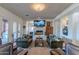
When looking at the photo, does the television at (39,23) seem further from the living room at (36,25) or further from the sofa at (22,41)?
the sofa at (22,41)

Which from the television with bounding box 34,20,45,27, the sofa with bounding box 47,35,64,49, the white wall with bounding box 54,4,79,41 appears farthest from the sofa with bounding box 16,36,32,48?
the white wall with bounding box 54,4,79,41

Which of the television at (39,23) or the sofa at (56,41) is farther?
the television at (39,23)

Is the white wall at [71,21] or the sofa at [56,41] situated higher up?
the white wall at [71,21]

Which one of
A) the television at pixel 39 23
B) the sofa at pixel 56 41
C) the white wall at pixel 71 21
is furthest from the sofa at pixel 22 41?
the white wall at pixel 71 21

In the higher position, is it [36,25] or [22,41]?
[36,25]

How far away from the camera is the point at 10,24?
12.6 feet

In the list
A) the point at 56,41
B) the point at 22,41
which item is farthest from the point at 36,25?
the point at 56,41

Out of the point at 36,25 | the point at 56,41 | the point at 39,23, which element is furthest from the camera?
the point at 56,41

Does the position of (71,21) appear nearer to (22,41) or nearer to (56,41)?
(56,41)

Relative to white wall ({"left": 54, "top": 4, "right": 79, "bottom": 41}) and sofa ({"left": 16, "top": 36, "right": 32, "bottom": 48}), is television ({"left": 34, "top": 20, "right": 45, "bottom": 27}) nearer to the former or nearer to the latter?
white wall ({"left": 54, "top": 4, "right": 79, "bottom": 41})

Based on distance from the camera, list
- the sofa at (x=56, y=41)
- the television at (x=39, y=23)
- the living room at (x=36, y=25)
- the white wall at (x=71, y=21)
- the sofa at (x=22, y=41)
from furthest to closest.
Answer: the television at (x=39, y=23), the sofa at (x=56, y=41), the sofa at (x=22, y=41), the living room at (x=36, y=25), the white wall at (x=71, y=21)

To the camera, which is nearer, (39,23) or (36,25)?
(36,25)

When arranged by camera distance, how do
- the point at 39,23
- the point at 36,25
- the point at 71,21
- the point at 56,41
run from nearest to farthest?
1. the point at 71,21
2. the point at 36,25
3. the point at 39,23
4. the point at 56,41
